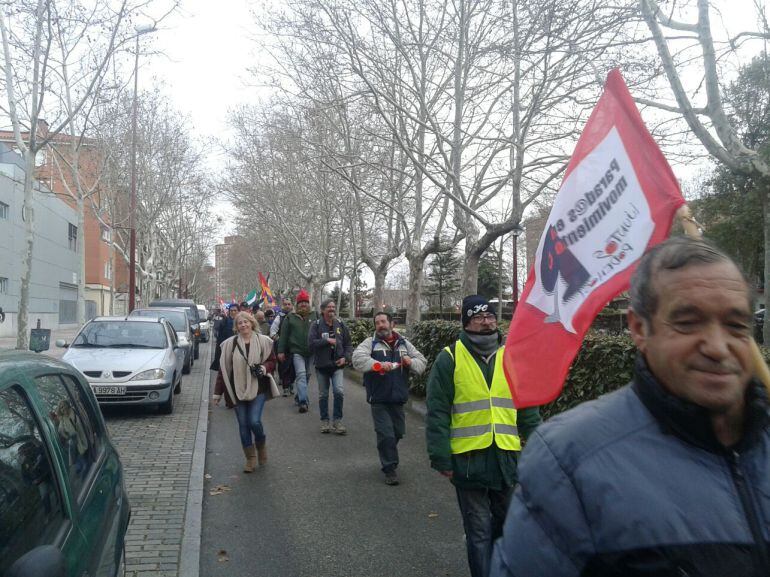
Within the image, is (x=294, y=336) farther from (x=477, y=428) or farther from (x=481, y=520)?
(x=481, y=520)

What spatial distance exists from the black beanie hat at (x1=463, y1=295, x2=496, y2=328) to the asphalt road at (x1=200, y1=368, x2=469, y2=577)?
5.93 ft

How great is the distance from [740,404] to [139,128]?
31947 mm

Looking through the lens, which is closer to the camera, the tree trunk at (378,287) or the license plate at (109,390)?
the license plate at (109,390)

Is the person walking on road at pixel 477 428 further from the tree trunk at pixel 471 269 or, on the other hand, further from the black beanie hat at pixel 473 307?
the tree trunk at pixel 471 269

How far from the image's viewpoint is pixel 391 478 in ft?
22.6

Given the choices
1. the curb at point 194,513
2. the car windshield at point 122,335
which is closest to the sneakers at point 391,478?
the curb at point 194,513

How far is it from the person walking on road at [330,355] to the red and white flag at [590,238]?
268 inches

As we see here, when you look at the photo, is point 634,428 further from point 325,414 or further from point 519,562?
point 325,414

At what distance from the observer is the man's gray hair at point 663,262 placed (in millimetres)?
1583

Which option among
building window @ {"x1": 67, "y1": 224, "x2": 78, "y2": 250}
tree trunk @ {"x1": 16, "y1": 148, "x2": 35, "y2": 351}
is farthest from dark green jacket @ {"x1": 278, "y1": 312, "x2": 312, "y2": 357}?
building window @ {"x1": 67, "y1": 224, "x2": 78, "y2": 250}

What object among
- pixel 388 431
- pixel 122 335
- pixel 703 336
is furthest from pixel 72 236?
pixel 703 336

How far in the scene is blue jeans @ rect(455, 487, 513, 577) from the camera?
3.82 meters

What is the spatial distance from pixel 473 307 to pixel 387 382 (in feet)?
9.56

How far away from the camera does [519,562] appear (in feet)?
4.76
